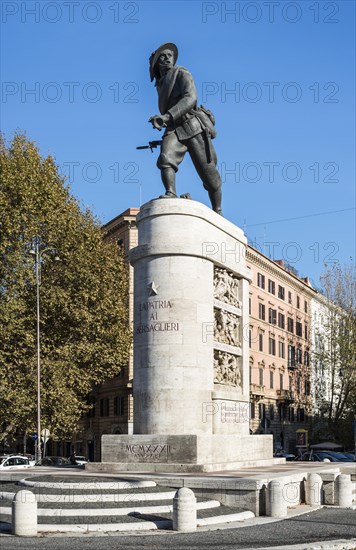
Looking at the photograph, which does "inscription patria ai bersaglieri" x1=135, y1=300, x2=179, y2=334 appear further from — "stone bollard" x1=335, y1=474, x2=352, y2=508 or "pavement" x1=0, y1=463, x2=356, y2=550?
→ "pavement" x1=0, y1=463, x2=356, y2=550

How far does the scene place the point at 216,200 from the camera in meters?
28.2

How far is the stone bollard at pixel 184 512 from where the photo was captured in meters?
15.7

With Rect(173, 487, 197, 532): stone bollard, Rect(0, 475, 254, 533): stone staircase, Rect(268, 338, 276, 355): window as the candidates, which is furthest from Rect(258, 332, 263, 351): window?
Rect(173, 487, 197, 532): stone bollard

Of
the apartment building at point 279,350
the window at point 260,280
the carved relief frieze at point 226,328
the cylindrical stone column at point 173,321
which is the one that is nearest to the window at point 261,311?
the apartment building at point 279,350

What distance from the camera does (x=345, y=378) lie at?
6281cm

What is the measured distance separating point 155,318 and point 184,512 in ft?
30.3

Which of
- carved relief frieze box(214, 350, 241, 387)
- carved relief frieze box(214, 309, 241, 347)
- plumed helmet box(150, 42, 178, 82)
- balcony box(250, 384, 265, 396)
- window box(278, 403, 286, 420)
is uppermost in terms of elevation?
plumed helmet box(150, 42, 178, 82)

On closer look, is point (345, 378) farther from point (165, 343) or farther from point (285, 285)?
point (165, 343)

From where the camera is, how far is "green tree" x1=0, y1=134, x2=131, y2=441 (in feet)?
137

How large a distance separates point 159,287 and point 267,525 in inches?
371

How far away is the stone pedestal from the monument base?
0.09 ft

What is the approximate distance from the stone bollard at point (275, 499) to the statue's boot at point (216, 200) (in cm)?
1237

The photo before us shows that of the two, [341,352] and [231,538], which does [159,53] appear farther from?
[341,352]

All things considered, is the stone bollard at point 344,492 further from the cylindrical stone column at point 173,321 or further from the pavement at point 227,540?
the cylindrical stone column at point 173,321
